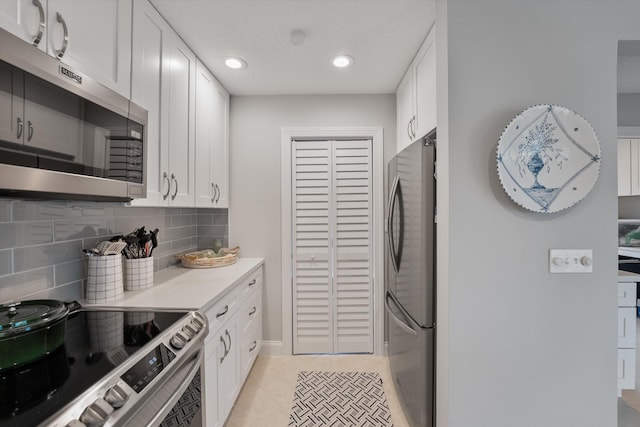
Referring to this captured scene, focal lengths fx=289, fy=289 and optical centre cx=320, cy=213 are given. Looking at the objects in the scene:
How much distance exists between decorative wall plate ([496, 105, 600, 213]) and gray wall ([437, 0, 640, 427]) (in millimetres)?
55

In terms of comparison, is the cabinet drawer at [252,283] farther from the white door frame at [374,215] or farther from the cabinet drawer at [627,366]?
the cabinet drawer at [627,366]

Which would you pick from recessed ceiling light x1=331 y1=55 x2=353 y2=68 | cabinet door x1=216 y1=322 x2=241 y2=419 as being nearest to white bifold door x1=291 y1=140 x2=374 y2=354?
recessed ceiling light x1=331 y1=55 x2=353 y2=68

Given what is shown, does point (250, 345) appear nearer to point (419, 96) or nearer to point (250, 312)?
point (250, 312)

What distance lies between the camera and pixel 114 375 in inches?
32.0

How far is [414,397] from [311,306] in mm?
1213

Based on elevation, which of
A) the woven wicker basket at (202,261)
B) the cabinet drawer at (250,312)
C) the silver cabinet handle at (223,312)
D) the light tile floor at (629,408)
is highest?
the woven wicker basket at (202,261)

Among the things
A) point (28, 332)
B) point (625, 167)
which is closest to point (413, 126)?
point (28, 332)

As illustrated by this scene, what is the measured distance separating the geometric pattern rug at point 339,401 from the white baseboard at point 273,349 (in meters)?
0.34

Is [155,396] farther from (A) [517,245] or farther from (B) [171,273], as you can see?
(A) [517,245]

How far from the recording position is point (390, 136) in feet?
8.64

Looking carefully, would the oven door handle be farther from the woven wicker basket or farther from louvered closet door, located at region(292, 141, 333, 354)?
louvered closet door, located at region(292, 141, 333, 354)

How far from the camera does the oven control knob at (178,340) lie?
1.08m

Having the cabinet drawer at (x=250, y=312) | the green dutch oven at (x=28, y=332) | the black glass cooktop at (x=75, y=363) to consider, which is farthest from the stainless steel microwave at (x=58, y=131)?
the cabinet drawer at (x=250, y=312)

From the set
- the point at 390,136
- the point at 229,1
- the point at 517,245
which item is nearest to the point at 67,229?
the point at 229,1
